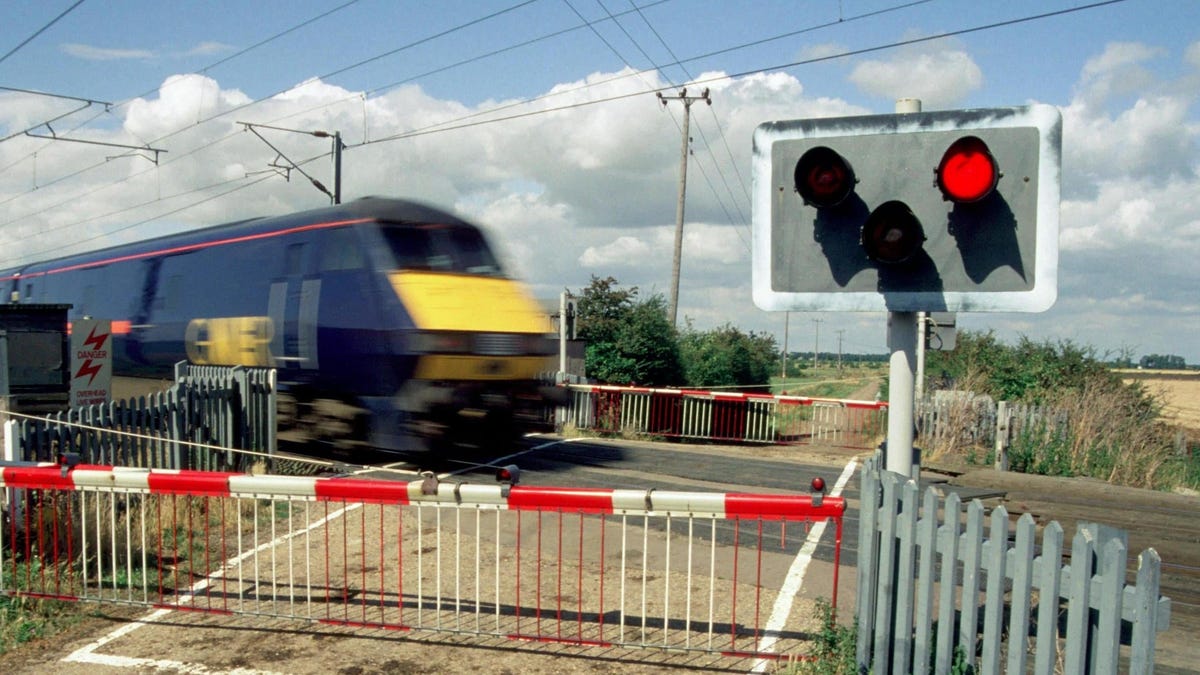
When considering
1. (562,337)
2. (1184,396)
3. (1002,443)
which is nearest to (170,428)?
(562,337)

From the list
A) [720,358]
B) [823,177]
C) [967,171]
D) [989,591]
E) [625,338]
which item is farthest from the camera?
[720,358]

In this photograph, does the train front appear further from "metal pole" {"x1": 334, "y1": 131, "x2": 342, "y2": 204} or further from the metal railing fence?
"metal pole" {"x1": 334, "y1": 131, "x2": 342, "y2": 204}

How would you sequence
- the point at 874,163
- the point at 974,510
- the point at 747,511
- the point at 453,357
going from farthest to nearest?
the point at 453,357, the point at 747,511, the point at 874,163, the point at 974,510

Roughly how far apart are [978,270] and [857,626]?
195 cm

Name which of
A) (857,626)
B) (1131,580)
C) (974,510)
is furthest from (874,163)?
(1131,580)

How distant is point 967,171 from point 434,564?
17.0ft

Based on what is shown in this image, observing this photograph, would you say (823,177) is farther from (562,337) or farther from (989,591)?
(562,337)

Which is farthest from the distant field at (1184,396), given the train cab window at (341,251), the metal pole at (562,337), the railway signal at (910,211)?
the railway signal at (910,211)

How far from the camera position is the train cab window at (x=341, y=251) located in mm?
12922

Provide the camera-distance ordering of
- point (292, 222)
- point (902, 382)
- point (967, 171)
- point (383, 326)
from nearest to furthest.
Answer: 1. point (967, 171)
2. point (902, 382)
3. point (383, 326)
4. point (292, 222)

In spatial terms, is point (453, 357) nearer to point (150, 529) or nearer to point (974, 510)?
point (150, 529)

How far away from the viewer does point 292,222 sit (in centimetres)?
1420

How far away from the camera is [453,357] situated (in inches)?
488

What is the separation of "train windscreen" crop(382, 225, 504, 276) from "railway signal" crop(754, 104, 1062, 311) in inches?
355
